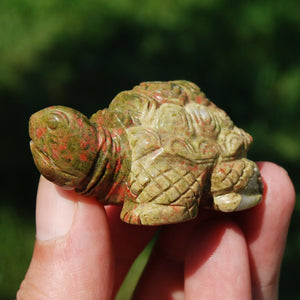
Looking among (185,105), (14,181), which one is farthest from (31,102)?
(185,105)

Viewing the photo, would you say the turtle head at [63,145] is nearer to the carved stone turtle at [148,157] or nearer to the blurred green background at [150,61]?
the carved stone turtle at [148,157]

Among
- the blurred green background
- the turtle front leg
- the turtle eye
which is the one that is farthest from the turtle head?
the blurred green background

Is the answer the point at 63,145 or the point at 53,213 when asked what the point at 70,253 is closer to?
the point at 53,213

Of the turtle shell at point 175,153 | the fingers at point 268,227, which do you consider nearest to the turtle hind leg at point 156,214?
the turtle shell at point 175,153

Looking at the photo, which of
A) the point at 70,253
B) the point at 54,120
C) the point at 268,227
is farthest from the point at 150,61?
the point at 70,253

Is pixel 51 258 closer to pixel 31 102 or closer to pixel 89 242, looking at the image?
pixel 89 242

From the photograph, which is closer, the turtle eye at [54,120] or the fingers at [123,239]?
the turtle eye at [54,120]

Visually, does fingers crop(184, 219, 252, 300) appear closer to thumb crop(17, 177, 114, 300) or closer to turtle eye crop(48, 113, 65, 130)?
thumb crop(17, 177, 114, 300)
